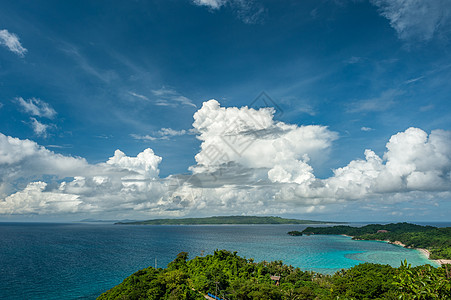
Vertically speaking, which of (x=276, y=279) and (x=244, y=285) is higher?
(x=244, y=285)

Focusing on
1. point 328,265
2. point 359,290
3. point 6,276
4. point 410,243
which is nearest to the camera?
point 359,290

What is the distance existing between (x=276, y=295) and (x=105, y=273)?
5903cm

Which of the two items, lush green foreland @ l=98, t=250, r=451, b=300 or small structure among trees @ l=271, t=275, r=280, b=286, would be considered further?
small structure among trees @ l=271, t=275, r=280, b=286

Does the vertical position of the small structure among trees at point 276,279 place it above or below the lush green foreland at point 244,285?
below

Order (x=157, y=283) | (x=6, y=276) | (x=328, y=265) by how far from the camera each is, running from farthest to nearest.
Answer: (x=328, y=265) → (x=6, y=276) → (x=157, y=283)

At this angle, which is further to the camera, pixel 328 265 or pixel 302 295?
pixel 328 265

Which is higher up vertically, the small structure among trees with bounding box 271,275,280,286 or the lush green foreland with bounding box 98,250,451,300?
the lush green foreland with bounding box 98,250,451,300

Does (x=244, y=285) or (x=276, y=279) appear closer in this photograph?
(x=244, y=285)

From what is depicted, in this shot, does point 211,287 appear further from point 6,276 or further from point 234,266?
point 6,276

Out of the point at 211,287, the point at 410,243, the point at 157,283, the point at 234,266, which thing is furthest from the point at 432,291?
the point at 410,243

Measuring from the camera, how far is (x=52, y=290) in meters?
58.9

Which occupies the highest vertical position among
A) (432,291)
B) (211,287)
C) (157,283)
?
(432,291)

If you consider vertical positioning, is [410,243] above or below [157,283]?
below

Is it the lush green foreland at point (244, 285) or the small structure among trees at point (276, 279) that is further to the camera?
the small structure among trees at point (276, 279)
